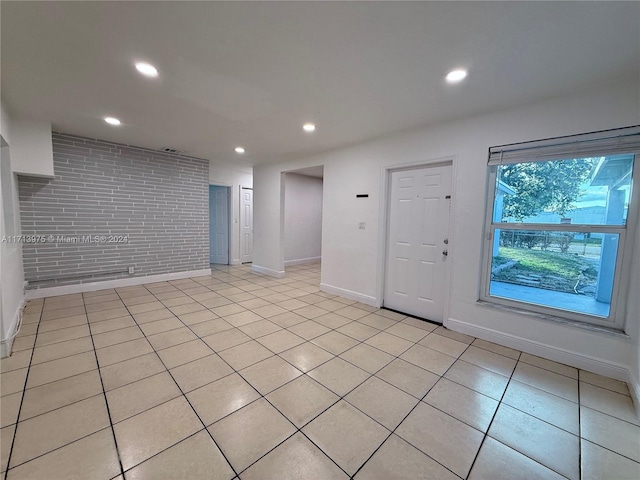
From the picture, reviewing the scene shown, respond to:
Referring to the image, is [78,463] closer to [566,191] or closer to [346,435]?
[346,435]

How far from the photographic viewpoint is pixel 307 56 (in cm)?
187

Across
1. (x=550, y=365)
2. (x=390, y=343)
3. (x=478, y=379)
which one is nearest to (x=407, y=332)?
(x=390, y=343)

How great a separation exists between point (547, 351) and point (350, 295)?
93.9 inches

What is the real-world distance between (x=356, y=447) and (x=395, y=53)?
8.29ft

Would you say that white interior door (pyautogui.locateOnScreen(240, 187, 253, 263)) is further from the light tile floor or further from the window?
the window

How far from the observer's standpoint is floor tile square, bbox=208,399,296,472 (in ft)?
4.69

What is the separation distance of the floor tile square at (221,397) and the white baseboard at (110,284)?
3.62m

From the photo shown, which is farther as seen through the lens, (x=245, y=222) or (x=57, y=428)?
(x=245, y=222)

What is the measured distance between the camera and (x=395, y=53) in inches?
71.5

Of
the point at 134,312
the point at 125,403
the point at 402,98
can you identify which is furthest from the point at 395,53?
the point at 134,312

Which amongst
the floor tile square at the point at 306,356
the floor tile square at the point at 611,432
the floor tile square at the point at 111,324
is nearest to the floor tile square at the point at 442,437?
the floor tile square at the point at 611,432

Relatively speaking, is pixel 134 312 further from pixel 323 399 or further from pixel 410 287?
pixel 410 287

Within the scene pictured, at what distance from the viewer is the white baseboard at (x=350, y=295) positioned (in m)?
3.85

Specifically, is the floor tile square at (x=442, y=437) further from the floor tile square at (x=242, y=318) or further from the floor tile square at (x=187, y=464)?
the floor tile square at (x=242, y=318)
